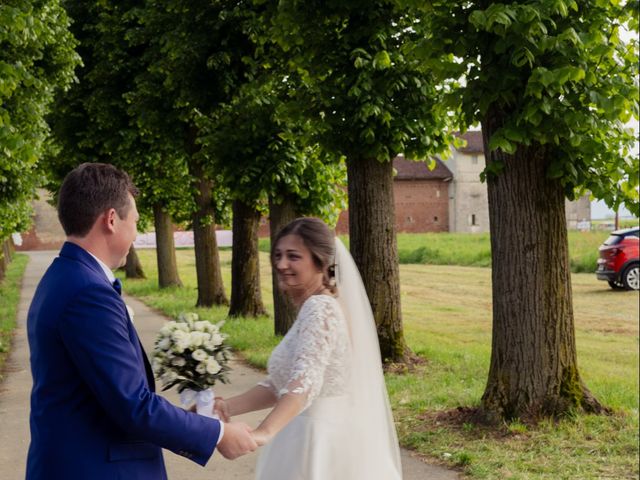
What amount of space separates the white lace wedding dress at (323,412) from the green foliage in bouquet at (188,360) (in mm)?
333

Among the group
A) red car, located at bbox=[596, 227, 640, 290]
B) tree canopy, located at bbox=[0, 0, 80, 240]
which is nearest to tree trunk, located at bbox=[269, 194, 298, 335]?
tree canopy, located at bbox=[0, 0, 80, 240]

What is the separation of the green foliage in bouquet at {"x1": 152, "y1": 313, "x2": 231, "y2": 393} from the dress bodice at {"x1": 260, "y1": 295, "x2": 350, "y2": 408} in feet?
1.01

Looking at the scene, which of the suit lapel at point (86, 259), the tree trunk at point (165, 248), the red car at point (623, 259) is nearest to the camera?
the suit lapel at point (86, 259)

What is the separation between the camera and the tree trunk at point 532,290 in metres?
8.11

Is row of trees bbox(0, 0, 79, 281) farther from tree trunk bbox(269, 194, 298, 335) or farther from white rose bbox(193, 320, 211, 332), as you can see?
white rose bbox(193, 320, 211, 332)

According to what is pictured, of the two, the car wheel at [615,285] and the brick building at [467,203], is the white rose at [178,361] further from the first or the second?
the brick building at [467,203]

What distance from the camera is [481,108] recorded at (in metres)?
7.65

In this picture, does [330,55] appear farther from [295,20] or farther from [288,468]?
[288,468]

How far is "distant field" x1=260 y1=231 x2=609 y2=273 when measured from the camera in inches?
1240

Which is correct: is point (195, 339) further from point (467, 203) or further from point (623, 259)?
point (467, 203)

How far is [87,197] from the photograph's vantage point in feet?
10.5

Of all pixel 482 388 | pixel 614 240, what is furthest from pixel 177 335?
pixel 614 240

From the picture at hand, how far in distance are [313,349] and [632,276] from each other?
844 inches

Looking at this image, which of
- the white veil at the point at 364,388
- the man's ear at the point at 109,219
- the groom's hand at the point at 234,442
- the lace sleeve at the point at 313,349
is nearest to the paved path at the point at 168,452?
the white veil at the point at 364,388
